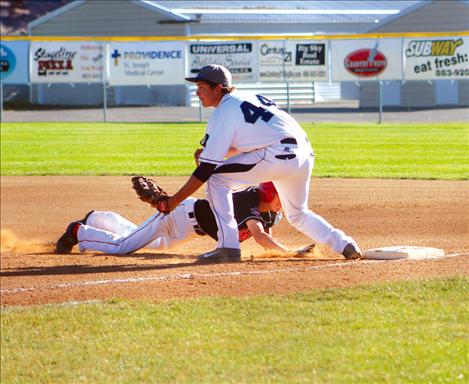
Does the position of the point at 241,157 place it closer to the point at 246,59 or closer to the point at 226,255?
the point at 226,255

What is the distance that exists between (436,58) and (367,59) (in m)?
1.84

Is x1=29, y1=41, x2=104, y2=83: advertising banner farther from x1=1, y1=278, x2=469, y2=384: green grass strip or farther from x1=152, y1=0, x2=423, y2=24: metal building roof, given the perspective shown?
x1=1, y1=278, x2=469, y2=384: green grass strip

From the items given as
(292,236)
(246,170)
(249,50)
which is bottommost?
(292,236)

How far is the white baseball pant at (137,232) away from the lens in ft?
28.8

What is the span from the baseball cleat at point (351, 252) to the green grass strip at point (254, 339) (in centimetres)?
130

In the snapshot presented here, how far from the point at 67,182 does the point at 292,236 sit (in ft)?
17.9

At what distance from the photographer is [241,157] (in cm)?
786

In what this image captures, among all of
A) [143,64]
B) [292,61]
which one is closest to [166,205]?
[292,61]

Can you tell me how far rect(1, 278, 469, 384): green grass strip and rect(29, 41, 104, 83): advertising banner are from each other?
2208 cm

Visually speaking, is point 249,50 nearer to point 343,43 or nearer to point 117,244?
point 343,43

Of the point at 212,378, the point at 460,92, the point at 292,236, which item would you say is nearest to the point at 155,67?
the point at 460,92

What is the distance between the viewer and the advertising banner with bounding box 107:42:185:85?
90.9 ft

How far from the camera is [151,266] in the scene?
8.13m

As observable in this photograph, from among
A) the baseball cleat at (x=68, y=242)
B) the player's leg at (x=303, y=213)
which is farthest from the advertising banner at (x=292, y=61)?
the player's leg at (x=303, y=213)
